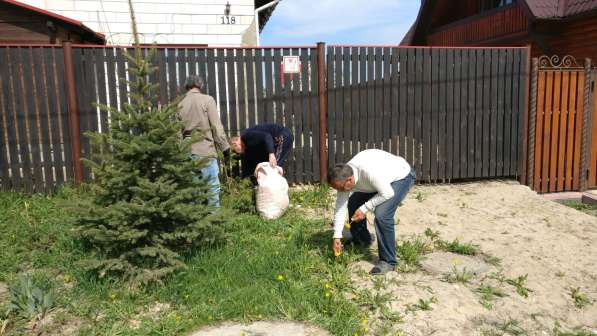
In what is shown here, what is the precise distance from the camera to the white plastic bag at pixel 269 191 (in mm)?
5129

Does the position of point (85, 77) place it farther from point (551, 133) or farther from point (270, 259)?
point (551, 133)

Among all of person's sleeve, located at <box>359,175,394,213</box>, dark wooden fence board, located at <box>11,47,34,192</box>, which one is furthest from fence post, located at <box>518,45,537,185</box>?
dark wooden fence board, located at <box>11,47,34,192</box>

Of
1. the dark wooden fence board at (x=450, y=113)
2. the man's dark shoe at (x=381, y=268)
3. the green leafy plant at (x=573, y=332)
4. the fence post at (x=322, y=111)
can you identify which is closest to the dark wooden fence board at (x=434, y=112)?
the dark wooden fence board at (x=450, y=113)

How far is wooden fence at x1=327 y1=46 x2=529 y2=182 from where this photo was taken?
6512 millimetres

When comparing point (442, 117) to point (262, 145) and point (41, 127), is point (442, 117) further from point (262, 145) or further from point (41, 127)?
point (41, 127)

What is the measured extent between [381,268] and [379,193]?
2.17 feet

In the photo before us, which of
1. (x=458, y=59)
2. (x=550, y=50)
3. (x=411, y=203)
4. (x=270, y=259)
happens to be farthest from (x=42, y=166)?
(x=550, y=50)

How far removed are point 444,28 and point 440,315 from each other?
15.3 metres

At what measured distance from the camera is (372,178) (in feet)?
12.1

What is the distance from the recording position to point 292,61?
6.21 m

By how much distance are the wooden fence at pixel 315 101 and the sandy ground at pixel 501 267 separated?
2.80 ft

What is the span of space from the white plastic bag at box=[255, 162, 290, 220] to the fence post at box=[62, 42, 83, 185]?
8.12 feet

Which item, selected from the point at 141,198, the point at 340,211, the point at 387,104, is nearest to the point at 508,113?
the point at 387,104

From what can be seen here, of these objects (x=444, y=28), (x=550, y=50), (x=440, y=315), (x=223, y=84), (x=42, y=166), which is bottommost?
(x=440, y=315)
